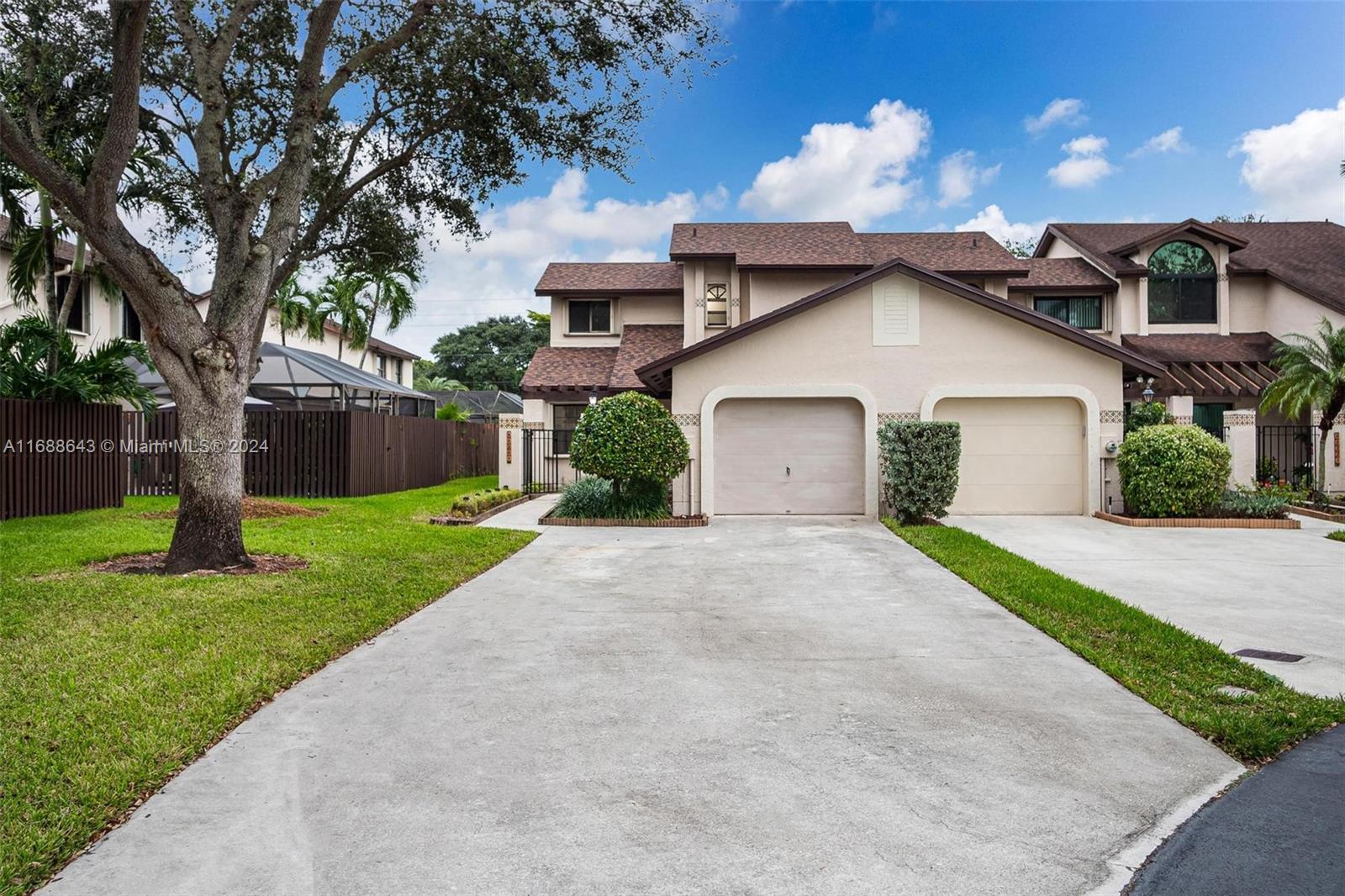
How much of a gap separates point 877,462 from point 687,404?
3793mm

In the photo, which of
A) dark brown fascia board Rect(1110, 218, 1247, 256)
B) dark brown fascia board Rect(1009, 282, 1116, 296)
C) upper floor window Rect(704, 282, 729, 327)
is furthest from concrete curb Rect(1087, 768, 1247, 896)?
dark brown fascia board Rect(1110, 218, 1247, 256)

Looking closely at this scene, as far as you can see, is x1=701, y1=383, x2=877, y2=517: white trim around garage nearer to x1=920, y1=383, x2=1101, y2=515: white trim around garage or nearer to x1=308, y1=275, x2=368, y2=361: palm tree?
x1=920, y1=383, x2=1101, y2=515: white trim around garage

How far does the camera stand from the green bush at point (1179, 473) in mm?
14305

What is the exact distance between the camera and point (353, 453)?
754 inches

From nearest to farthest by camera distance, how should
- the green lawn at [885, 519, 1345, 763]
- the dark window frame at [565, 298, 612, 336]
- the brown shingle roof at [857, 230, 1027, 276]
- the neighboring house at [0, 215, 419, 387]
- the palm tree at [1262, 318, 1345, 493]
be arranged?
the green lawn at [885, 519, 1345, 763] → the palm tree at [1262, 318, 1345, 493] → the neighboring house at [0, 215, 419, 387] → the brown shingle roof at [857, 230, 1027, 276] → the dark window frame at [565, 298, 612, 336]

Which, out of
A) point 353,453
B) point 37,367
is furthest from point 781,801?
point 353,453

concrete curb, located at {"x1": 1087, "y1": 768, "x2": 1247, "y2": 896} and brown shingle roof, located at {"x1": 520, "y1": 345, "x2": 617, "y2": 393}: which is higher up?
brown shingle roof, located at {"x1": 520, "y1": 345, "x2": 617, "y2": 393}

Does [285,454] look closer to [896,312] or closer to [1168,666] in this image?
[896,312]

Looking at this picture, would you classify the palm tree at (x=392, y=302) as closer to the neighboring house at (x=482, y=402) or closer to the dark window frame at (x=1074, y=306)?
the neighboring house at (x=482, y=402)

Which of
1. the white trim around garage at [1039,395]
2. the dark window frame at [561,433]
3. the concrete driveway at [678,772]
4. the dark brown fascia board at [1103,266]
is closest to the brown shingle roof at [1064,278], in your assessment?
the dark brown fascia board at [1103,266]

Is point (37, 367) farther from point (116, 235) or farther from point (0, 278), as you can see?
point (0, 278)

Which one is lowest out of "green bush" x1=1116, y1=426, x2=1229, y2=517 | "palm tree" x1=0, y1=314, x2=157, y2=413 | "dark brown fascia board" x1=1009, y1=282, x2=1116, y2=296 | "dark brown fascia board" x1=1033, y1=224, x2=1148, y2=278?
"green bush" x1=1116, y1=426, x2=1229, y2=517

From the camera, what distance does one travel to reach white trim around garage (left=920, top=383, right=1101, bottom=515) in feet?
51.4

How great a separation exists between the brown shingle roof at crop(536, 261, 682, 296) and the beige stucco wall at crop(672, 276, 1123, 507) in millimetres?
8860
